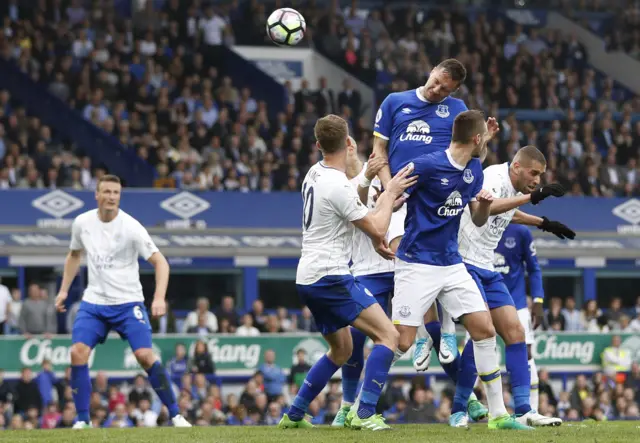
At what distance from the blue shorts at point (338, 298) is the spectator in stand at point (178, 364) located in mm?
9829

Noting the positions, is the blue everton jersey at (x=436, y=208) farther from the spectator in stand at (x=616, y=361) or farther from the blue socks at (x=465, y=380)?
the spectator in stand at (x=616, y=361)

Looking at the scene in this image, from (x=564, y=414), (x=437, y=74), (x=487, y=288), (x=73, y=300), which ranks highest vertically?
(x=437, y=74)

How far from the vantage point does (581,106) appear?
101 ft

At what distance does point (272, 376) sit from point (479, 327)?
10.3m

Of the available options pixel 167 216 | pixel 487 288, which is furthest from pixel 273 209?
pixel 487 288

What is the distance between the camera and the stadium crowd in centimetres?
2384

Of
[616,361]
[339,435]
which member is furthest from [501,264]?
[616,361]

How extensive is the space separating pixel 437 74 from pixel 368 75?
1909cm

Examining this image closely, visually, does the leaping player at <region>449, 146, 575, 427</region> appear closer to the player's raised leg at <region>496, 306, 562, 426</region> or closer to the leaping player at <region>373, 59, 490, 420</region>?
the player's raised leg at <region>496, 306, 562, 426</region>

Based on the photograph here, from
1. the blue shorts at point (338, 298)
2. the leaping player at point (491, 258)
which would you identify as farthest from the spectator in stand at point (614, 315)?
the blue shorts at point (338, 298)

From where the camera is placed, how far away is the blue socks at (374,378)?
9797mm

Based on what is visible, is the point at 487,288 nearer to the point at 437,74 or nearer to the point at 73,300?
the point at 437,74

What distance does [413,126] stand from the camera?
10.7 metres

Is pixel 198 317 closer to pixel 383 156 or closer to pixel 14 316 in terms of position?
pixel 14 316
